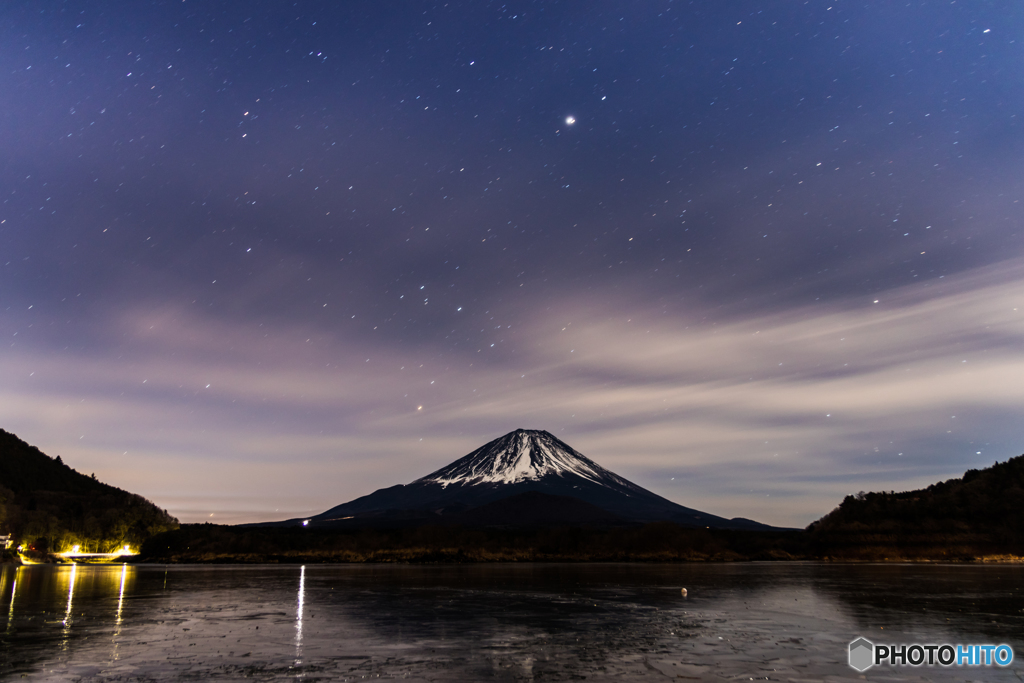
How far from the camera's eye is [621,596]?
160ft

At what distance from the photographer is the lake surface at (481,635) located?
1878 centimetres

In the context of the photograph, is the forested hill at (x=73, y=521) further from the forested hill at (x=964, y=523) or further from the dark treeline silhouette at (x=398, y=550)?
the forested hill at (x=964, y=523)

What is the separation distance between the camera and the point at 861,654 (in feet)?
73.2

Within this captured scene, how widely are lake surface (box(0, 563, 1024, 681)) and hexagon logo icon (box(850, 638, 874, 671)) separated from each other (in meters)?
0.49

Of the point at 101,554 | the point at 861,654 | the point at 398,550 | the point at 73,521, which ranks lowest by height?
the point at 101,554

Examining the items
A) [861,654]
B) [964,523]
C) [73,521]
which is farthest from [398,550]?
[861,654]

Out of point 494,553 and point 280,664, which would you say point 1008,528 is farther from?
point 280,664

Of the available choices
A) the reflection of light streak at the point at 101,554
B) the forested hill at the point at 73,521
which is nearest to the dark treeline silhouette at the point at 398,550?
the reflection of light streak at the point at 101,554

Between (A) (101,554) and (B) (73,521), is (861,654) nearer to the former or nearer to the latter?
(B) (73,521)

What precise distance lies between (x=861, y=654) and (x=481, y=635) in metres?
13.8

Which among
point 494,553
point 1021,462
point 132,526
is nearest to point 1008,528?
point 1021,462

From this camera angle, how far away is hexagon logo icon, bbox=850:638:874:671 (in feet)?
66.5

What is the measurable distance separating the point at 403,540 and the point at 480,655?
611 feet

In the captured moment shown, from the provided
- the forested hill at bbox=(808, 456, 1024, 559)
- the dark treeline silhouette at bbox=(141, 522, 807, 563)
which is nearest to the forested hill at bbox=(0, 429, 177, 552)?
the dark treeline silhouette at bbox=(141, 522, 807, 563)
